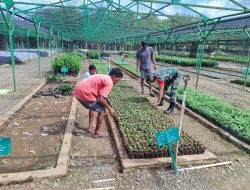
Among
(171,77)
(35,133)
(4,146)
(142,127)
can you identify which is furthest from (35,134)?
(171,77)

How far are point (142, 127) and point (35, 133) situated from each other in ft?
6.72

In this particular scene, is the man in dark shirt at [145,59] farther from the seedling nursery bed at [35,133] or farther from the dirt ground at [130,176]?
the dirt ground at [130,176]

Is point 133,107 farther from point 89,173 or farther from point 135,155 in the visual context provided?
point 89,173

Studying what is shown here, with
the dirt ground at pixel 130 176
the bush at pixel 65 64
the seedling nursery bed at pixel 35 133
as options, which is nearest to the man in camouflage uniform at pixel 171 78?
the dirt ground at pixel 130 176

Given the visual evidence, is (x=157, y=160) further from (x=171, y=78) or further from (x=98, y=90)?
(x=171, y=78)

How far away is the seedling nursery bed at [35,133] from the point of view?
332 centimetres

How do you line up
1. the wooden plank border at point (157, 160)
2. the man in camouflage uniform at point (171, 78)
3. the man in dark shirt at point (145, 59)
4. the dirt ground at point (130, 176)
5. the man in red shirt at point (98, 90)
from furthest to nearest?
the man in dark shirt at point (145, 59) < the man in camouflage uniform at point (171, 78) < the man in red shirt at point (98, 90) < the wooden plank border at point (157, 160) < the dirt ground at point (130, 176)

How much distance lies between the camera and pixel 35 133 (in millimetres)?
4363

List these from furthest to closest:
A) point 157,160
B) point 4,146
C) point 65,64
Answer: point 65,64 < point 157,160 < point 4,146

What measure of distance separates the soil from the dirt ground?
1.28ft

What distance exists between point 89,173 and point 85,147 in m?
0.78

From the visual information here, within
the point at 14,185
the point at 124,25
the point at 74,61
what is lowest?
the point at 14,185

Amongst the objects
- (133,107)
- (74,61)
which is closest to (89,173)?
(133,107)

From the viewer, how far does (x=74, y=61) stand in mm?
11602
